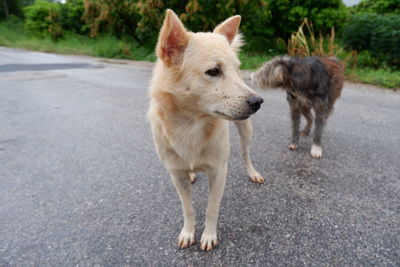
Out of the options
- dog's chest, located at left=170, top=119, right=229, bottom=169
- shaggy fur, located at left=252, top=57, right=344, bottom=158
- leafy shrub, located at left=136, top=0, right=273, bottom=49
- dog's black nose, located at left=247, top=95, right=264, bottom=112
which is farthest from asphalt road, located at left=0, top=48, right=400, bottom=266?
leafy shrub, located at left=136, top=0, right=273, bottom=49

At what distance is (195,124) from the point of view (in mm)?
1709

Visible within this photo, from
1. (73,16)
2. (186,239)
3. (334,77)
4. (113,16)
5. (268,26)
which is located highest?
(73,16)

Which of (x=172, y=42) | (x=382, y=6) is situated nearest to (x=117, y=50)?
(x=382, y=6)

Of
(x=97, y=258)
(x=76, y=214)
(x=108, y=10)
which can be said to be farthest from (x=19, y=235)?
(x=108, y=10)

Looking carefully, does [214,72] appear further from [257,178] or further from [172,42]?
[257,178]

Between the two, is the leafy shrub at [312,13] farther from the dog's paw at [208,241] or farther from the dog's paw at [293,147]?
the dog's paw at [208,241]

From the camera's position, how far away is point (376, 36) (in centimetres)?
757

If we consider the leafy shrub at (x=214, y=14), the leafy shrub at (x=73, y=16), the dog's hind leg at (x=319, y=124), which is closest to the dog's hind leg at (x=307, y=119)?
the dog's hind leg at (x=319, y=124)

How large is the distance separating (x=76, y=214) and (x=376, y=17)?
388 inches

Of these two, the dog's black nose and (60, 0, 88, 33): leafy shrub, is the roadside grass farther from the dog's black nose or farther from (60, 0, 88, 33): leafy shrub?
the dog's black nose

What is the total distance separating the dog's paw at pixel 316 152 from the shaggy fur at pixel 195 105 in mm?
1755

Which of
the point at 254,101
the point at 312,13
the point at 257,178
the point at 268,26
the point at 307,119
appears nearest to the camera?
the point at 254,101

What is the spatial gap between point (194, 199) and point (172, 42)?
1.45 m

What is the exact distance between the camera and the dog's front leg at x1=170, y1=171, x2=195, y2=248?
1.82 meters
